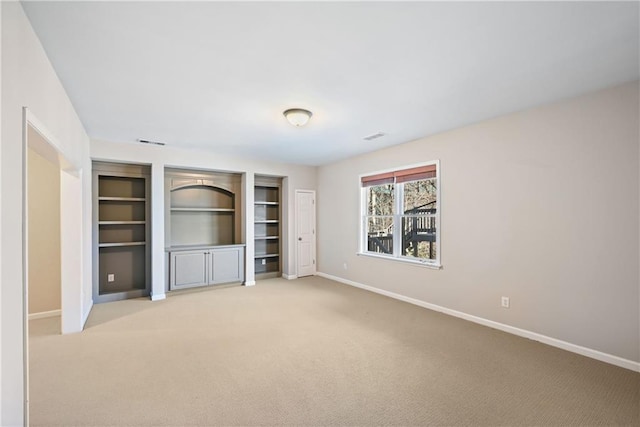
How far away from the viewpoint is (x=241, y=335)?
3.43 m

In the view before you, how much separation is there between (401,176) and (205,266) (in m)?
3.74

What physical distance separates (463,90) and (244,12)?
2.07 m

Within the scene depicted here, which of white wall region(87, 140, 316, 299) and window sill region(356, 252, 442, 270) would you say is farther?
white wall region(87, 140, 316, 299)

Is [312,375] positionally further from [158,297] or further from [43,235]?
[43,235]

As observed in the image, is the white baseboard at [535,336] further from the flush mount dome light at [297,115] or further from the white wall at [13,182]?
the white wall at [13,182]

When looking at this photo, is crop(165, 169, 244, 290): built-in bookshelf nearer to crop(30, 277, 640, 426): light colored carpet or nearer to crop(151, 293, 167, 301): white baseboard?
crop(151, 293, 167, 301): white baseboard

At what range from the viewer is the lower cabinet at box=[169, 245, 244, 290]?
5191mm

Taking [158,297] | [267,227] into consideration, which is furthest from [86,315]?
[267,227]

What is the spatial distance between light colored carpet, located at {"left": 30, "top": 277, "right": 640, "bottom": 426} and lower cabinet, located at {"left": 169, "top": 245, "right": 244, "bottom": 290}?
1.20 metres

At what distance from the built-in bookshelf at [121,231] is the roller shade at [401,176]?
378 cm

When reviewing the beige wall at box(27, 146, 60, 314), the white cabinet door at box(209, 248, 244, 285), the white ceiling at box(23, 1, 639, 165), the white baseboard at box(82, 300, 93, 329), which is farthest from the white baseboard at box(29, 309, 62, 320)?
the white ceiling at box(23, 1, 639, 165)

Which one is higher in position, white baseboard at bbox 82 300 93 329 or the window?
the window

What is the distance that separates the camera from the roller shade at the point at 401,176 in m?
4.42

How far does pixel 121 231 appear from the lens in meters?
5.05
